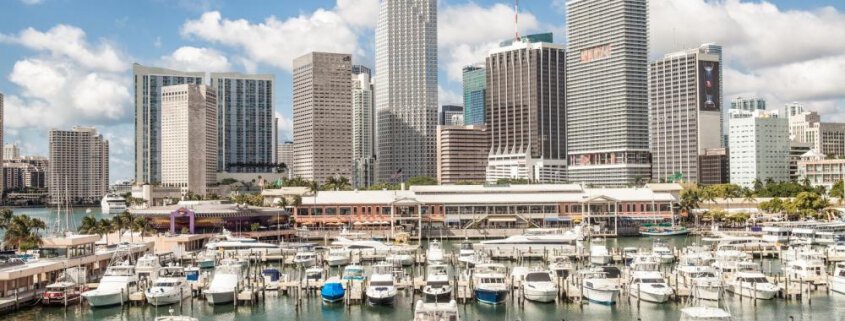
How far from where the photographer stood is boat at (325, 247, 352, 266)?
102 meters

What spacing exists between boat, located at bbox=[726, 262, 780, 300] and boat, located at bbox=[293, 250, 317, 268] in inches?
1816

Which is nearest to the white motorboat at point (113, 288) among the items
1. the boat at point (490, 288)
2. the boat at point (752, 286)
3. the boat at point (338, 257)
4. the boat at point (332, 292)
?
the boat at point (332, 292)

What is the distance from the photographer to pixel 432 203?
150375 mm

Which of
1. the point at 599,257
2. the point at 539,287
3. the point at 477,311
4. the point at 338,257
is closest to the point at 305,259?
the point at 338,257

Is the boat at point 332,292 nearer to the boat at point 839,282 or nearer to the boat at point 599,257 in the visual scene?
the boat at point 599,257

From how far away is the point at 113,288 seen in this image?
238 ft

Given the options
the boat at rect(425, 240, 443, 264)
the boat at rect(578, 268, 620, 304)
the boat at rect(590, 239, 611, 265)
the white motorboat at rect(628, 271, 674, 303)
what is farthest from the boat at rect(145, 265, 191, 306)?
the boat at rect(590, 239, 611, 265)

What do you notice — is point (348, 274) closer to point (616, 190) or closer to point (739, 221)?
point (616, 190)

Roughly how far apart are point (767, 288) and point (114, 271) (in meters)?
54.6

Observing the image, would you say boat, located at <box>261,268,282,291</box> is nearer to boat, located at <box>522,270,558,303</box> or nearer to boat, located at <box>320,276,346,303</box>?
boat, located at <box>320,276,346,303</box>

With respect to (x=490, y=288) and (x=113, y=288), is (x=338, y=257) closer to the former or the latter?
(x=113, y=288)

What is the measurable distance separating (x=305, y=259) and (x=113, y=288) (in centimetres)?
3116

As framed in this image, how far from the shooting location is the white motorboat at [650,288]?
234 feet

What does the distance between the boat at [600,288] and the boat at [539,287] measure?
263cm
